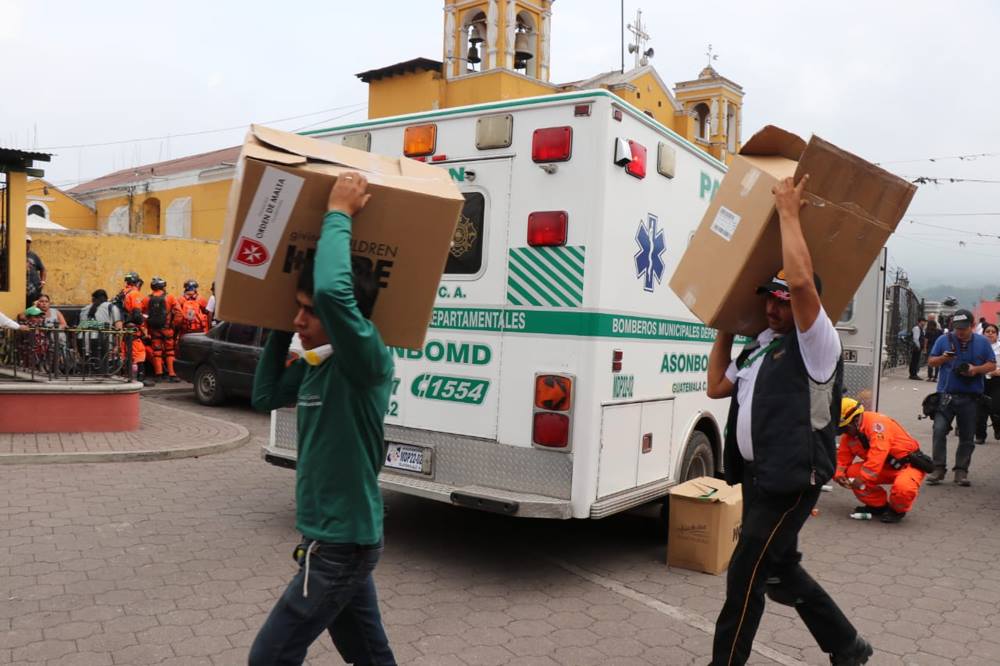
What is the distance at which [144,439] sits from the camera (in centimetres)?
924

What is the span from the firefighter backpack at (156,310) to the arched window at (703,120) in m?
30.1

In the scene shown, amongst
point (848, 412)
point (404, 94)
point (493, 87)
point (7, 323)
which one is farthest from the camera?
point (404, 94)

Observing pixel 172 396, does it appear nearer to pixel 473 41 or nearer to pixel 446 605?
pixel 446 605

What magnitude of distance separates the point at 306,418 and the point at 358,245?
0.60 meters

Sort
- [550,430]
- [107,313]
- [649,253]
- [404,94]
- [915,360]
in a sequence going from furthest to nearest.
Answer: [404,94], [915,360], [107,313], [649,253], [550,430]

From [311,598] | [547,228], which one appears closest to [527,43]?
[547,228]

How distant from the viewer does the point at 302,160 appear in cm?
272

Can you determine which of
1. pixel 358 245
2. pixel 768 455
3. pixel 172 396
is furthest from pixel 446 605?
pixel 172 396

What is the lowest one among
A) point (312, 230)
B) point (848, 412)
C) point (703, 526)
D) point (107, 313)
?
point (703, 526)

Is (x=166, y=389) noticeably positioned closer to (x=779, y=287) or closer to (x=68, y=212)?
(x=779, y=287)

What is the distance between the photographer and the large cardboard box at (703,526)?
5668 millimetres

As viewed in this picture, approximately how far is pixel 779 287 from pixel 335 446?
1970 millimetres

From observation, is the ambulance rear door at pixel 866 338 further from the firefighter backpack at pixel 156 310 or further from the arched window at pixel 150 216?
the arched window at pixel 150 216

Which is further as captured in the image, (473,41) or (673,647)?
(473,41)
